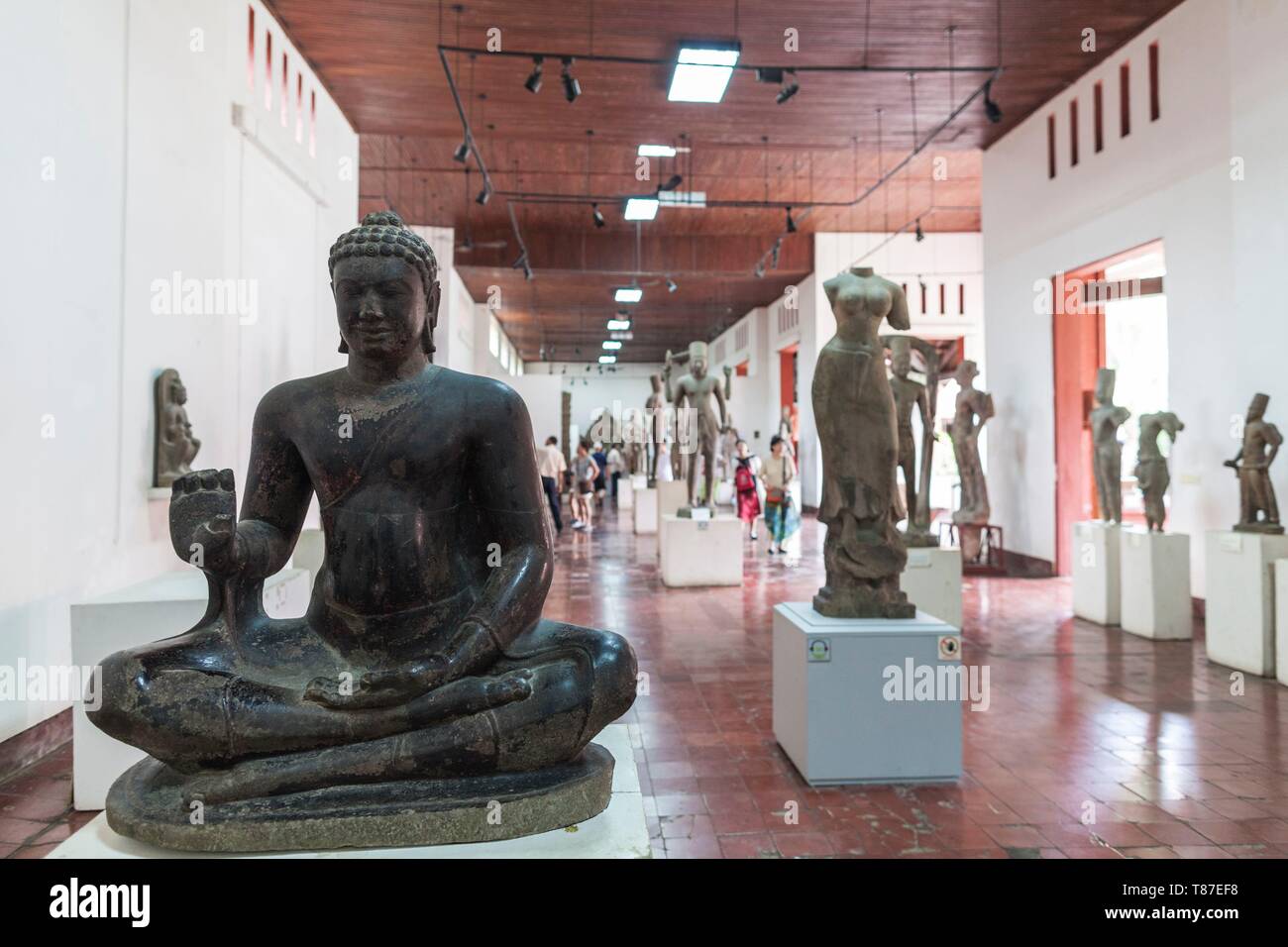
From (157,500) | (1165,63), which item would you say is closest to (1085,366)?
(1165,63)

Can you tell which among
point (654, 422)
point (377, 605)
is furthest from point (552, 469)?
point (377, 605)

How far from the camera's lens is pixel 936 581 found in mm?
7301

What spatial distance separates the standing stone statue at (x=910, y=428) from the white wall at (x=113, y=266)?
4.90 meters

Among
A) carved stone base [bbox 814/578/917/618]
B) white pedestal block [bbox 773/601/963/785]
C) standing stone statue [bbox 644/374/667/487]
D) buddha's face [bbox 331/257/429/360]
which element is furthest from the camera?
standing stone statue [bbox 644/374/667/487]

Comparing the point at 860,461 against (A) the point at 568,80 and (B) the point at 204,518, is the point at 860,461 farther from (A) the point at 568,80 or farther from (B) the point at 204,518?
(A) the point at 568,80

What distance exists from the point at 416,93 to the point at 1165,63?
7.41 meters

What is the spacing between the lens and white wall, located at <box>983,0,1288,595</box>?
672cm

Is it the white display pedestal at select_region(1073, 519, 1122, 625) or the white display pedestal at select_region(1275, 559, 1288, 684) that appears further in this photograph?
the white display pedestal at select_region(1073, 519, 1122, 625)

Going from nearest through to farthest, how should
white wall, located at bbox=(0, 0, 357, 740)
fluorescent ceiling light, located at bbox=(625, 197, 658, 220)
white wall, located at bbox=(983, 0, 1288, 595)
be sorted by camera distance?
1. white wall, located at bbox=(0, 0, 357, 740)
2. white wall, located at bbox=(983, 0, 1288, 595)
3. fluorescent ceiling light, located at bbox=(625, 197, 658, 220)

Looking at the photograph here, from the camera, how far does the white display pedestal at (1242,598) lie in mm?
5801

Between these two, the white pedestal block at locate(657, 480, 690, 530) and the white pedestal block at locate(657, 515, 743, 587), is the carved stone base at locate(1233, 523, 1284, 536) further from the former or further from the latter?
the white pedestal block at locate(657, 480, 690, 530)

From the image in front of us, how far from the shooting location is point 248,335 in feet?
22.7

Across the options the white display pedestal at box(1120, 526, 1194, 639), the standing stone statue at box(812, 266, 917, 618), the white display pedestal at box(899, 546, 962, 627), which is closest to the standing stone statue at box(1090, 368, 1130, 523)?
the white display pedestal at box(1120, 526, 1194, 639)

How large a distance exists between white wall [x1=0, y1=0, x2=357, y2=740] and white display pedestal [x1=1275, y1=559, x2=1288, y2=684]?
6.95m
